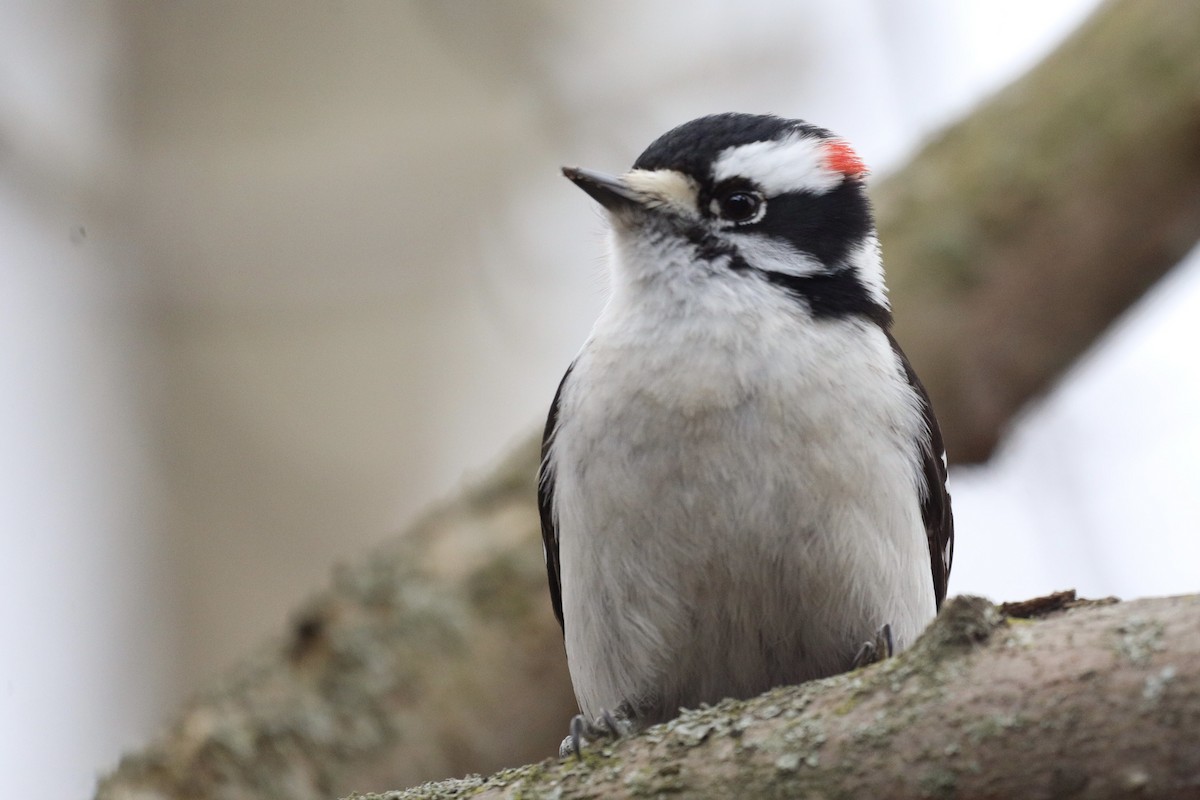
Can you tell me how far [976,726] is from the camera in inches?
104

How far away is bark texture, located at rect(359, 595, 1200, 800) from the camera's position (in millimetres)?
2477

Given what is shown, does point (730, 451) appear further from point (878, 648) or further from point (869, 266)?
point (869, 266)

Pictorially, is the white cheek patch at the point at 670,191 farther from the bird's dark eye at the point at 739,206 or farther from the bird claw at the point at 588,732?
the bird claw at the point at 588,732

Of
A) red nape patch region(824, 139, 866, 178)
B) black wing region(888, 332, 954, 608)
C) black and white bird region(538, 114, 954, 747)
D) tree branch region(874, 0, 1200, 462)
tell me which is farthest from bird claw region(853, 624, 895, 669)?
tree branch region(874, 0, 1200, 462)

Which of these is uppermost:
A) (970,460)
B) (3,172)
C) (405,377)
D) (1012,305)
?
(3,172)

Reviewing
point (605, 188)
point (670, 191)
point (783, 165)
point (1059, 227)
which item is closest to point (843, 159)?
point (783, 165)

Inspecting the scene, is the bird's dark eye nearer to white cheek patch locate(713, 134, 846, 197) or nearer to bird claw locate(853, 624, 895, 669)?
white cheek patch locate(713, 134, 846, 197)

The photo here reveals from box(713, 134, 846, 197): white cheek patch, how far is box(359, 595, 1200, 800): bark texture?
2.00 metres

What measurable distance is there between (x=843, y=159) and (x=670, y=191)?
30.3 inches

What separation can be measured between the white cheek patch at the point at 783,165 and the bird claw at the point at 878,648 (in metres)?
1.54

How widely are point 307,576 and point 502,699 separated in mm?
2737

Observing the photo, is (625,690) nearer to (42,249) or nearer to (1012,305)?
(1012,305)

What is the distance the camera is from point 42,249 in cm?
827

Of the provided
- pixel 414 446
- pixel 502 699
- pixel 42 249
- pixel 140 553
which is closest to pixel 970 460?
pixel 502 699
